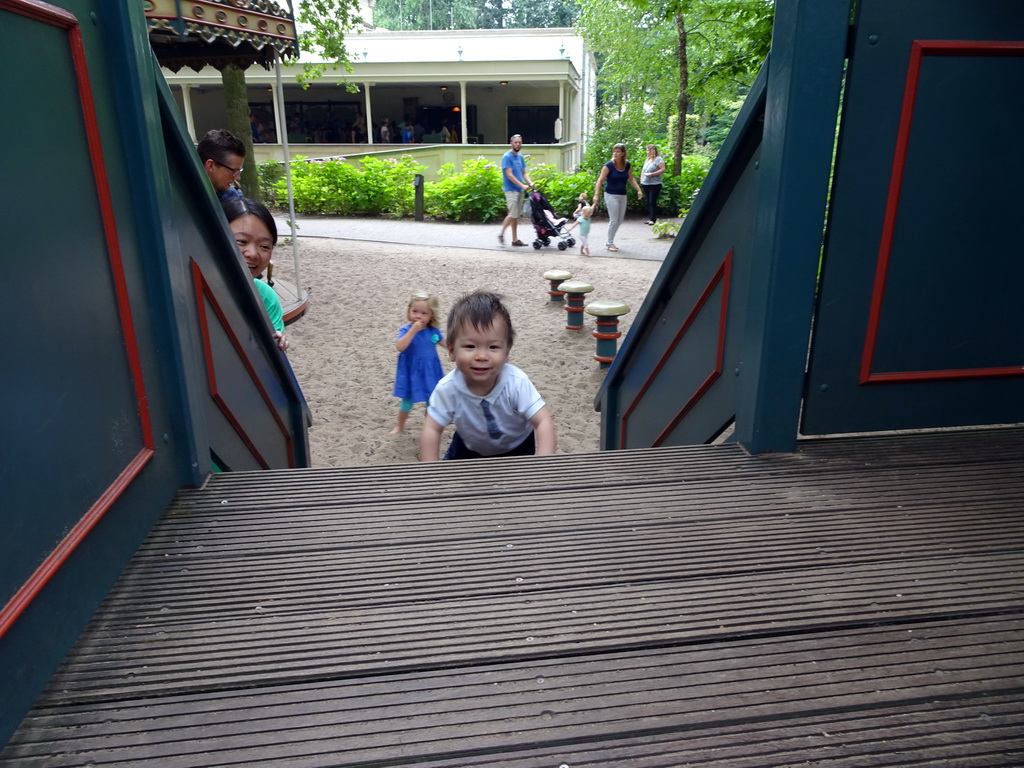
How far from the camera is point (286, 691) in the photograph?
125 cm

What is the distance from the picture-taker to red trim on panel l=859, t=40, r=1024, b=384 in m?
1.88

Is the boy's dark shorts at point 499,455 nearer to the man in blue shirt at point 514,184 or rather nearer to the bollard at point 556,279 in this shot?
the bollard at point 556,279

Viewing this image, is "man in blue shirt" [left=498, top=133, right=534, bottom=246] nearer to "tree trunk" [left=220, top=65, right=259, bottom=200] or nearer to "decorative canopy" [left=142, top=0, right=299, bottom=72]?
"tree trunk" [left=220, top=65, right=259, bottom=200]

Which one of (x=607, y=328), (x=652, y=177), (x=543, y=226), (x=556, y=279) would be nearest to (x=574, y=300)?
(x=556, y=279)

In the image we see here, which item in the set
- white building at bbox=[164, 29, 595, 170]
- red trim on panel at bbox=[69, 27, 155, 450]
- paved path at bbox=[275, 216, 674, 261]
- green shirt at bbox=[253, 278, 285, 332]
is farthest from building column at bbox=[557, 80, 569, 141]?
red trim on panel at bbox=[69, 27, 155, 450]

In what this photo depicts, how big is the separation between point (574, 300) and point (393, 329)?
205 cm

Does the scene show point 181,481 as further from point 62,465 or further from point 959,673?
point 959,673

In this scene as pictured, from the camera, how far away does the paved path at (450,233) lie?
13.2m

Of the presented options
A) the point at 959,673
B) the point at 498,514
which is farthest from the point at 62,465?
the point at 959,673

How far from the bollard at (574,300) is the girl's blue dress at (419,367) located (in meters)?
2.91

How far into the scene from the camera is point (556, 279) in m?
9.02

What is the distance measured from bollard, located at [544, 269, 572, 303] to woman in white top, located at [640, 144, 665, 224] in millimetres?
6813

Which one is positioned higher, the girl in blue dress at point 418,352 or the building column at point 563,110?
the building column at point 563,110

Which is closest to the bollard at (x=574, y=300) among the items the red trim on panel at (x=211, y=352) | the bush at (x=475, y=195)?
the red trim on panel at (x=211, y=352)
